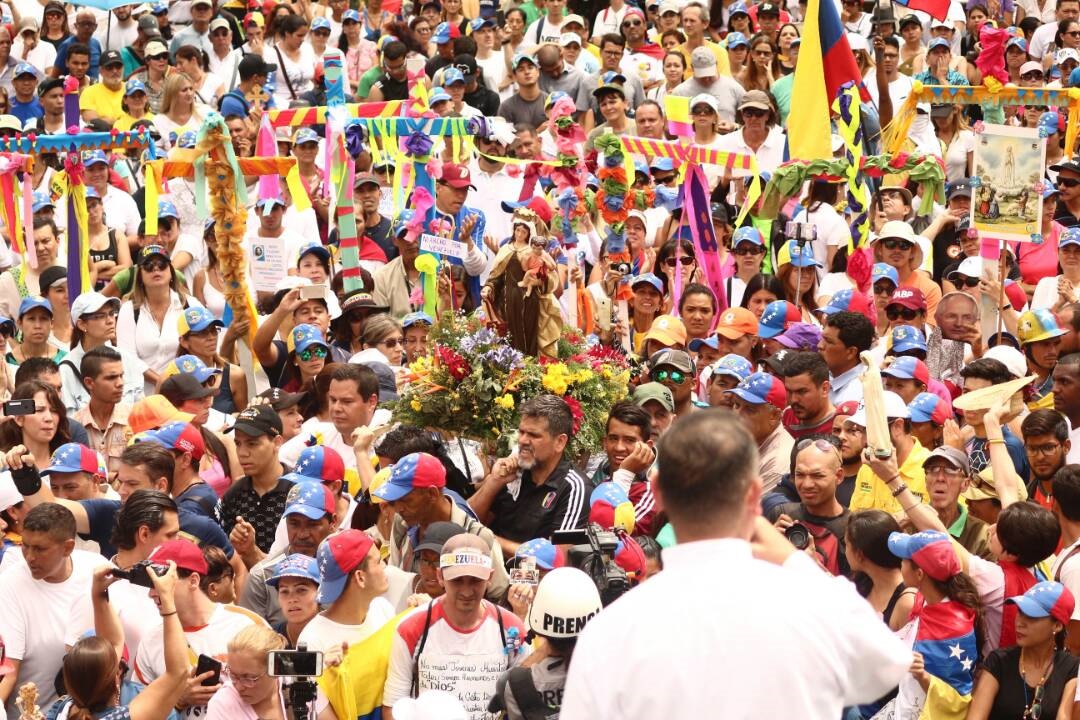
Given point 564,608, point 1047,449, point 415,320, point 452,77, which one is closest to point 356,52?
point 452,77

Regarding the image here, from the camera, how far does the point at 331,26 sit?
19734mm

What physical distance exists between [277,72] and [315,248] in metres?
5.86

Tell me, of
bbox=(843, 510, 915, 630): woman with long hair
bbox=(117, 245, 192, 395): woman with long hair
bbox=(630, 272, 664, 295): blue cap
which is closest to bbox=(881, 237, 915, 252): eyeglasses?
bbox=(630, 272, 664, 295): blue cap

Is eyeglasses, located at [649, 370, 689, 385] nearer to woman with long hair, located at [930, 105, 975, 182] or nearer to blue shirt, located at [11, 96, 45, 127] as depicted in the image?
A: woman with long hair, located at [930, 105, 975, 182]

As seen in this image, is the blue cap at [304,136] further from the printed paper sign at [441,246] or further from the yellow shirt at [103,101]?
the printed paper sign at [441,246]

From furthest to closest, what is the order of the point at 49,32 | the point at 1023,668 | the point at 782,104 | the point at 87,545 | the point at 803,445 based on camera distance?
the point at 49,32, the point at 782,104, the point at 87,545, the point at 803,445, the point at 1023,668

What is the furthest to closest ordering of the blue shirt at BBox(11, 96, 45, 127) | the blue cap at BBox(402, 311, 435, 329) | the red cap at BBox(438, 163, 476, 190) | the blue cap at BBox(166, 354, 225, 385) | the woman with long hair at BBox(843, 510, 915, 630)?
the blue shirt at BBox(11, 96, 45, 127) → the red cap at BBox(438, 163, 476, 190) → the blue cap at BBox(402, 311, 435, 329) → the blue cap at BBox(166, 354, 225, 385) → the woman with long hair at BBox(843, 510, 915, 630)

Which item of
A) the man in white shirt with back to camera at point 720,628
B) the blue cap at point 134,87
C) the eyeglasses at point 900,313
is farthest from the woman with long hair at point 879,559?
the blue cap at point 134,87

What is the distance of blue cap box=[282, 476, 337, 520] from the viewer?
8.41 metres

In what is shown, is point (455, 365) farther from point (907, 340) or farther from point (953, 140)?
point (953, 140)

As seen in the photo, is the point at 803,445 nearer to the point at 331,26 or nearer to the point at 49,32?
the point at 331,26

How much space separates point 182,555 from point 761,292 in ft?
18.1

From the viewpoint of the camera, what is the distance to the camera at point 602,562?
679 cm

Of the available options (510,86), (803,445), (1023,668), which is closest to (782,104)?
(510,86)
